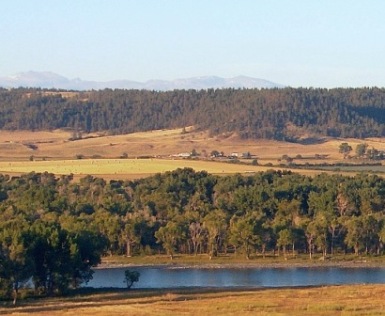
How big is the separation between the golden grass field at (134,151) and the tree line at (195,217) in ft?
43.7

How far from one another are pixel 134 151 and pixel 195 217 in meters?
70.7

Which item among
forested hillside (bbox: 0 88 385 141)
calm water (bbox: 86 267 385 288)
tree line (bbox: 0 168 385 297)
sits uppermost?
forested hillside (bbox: 0 88 385 141)

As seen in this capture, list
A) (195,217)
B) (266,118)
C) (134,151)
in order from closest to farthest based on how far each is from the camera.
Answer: (195,217) → (134,151) → (266,118)

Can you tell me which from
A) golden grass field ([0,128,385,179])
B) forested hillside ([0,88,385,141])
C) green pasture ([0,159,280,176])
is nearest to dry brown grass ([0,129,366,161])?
golden grass field ([0,128,385,179])

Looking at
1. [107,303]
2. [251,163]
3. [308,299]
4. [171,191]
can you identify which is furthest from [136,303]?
[251,163]

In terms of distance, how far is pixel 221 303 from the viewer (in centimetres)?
4853

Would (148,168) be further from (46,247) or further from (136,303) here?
(136,303)

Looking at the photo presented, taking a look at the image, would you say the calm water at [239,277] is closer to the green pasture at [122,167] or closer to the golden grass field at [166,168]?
the golden grass field at [166,168]

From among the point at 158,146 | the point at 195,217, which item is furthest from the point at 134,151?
the point at 195,217

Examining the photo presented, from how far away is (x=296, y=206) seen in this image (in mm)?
88625

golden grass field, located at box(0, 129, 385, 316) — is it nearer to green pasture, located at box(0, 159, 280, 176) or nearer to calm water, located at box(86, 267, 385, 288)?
green pasture, located at box(0, 159, 280, 176)

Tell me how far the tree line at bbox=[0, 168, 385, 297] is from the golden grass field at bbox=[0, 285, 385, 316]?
6033 mm

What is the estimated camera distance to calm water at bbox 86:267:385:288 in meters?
64.6

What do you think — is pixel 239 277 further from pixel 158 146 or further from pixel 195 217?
pixel 158 146
